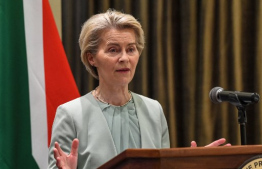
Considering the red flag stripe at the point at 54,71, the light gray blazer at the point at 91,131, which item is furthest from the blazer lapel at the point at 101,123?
the red flag stripe at the point at 54,71

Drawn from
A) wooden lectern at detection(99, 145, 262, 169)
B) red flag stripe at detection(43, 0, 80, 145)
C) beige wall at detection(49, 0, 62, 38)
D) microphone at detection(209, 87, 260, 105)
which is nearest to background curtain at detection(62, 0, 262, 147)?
beige wall at detection(49, 0, 62, 38)

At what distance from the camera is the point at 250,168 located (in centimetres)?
164

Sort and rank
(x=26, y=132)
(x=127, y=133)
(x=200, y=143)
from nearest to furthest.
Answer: (x=127, y=133), (x=26, y=132), (x=200, y=143)

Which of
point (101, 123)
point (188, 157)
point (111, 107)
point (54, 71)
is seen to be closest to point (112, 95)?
point (111, 107)

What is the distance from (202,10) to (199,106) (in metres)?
0.69

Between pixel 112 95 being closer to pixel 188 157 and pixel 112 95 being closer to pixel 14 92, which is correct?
pixel 14 92

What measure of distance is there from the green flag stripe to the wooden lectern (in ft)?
4.41

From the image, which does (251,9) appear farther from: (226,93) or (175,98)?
(226,93)

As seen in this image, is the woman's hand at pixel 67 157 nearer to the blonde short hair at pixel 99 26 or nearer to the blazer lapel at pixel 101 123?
the blazer lapel at pixel 101 123

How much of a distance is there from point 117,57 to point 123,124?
338 millimetres

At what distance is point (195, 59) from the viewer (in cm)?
371

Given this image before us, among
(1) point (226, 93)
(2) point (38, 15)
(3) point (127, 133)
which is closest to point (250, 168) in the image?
(1) point (226, 93)

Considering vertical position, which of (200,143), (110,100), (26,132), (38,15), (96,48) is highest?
(38,15)

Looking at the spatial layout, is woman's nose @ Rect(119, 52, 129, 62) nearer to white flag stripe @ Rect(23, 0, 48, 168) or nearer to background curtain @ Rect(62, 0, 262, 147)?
white flag stripe @ Rect(23, 0, 48, 168)
